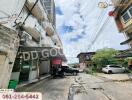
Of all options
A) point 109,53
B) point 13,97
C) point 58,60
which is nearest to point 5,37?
point 13,97

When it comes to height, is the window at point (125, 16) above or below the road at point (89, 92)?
above

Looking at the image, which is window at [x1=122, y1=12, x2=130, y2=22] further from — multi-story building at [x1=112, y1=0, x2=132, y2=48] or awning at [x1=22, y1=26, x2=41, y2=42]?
awning at [x1=22, y1=26, x2=41, y2=42]

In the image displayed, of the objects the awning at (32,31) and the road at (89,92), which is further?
the awning at (32,31)

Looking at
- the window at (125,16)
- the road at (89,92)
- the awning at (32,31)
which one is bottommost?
the road at (89,92)

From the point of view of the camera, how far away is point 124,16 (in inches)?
792

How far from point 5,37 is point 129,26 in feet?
42.5

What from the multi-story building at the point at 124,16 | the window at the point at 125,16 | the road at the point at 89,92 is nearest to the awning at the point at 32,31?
Result: the road at the point at 89,92

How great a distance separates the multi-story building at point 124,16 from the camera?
17828 mm

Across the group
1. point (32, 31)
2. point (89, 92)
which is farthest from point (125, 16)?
point (89, 92)

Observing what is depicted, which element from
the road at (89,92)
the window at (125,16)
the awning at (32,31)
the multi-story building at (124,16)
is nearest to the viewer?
the road at (89,92)

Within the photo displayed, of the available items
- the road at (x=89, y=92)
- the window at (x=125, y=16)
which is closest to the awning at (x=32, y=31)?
the road at (x=89, y=92)

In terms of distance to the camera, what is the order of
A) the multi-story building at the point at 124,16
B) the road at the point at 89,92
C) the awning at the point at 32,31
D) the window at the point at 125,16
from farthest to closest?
the window at the point at 125,16
the multi-story building at the point at 124,16
the awning at the point at 32,31
the road at the point at 89,92

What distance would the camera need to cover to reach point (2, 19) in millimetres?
11672

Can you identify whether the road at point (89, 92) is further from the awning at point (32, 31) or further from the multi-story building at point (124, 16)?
the multi-story building at point (124, 16)
